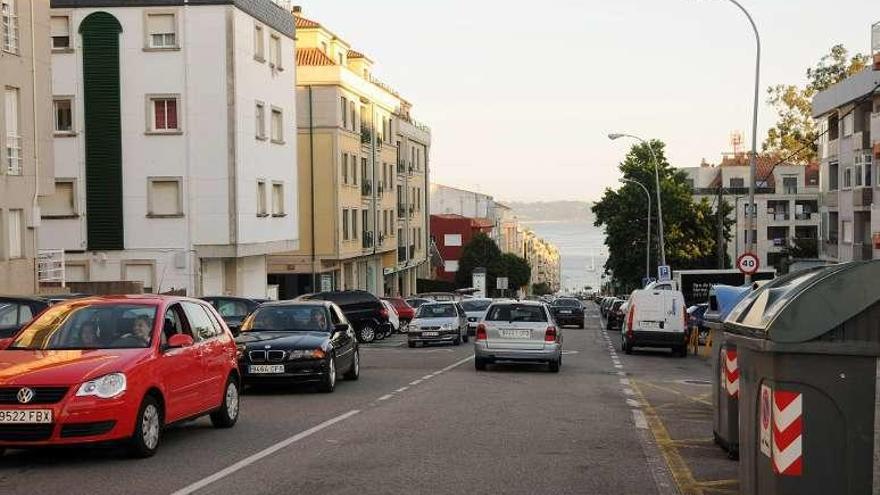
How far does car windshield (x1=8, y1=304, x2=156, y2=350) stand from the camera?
11633 millimetres

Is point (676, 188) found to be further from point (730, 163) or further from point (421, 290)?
point (730, 163)

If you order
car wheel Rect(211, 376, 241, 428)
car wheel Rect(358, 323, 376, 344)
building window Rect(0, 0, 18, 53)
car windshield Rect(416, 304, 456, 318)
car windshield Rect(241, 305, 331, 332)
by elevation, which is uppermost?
building window Rect(0, 0, 18, 53)

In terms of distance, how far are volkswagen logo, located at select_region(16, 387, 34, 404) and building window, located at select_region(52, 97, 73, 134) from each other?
35836 millimetres

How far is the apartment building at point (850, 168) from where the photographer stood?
169 ft

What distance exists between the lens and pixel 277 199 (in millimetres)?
49531

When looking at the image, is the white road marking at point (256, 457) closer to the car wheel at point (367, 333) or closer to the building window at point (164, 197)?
the car wheel at point (367, 333)

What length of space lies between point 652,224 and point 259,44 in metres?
43.4

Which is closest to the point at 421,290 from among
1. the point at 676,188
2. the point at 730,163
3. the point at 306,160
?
the point at 676,188

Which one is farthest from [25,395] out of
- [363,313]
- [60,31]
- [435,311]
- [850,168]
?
[850,168]

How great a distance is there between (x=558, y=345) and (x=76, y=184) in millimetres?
26460

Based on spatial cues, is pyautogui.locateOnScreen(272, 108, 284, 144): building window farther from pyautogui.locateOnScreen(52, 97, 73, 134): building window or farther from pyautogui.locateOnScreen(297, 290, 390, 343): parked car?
pyautogui.locateOnScreen(297, 290, 390, 343): parked car

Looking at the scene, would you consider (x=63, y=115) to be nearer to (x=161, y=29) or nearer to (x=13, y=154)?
(x=161, y=29)

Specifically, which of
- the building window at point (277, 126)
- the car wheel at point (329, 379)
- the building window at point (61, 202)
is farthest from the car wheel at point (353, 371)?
the building window at point (277, 126)

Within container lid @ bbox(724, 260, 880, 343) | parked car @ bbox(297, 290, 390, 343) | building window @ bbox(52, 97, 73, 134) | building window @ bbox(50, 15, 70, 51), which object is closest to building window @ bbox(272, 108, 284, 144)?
building window @ bbox(52, 97, 73, 134)
